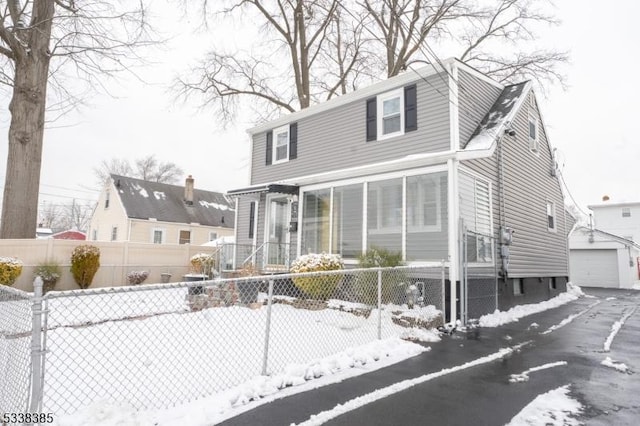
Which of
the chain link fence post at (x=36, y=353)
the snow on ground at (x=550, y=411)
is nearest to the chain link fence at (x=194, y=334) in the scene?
the chain link fence post at (x=36, y=353)

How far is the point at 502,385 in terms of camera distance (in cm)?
423

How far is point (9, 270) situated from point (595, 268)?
26.5 m

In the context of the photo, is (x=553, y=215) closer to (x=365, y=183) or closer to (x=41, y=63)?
(x=365, y=183)

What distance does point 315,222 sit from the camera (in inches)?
420

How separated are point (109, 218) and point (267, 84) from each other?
51.2 feet

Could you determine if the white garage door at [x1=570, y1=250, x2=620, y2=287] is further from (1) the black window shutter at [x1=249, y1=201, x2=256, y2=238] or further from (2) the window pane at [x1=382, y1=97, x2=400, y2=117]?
(1) the black window shutter at [x1=249, y1=201, x2=256, y2=238]

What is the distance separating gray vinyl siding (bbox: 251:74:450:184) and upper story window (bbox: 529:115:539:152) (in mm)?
4595

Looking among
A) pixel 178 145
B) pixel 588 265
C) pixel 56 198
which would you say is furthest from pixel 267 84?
pixel 56 198

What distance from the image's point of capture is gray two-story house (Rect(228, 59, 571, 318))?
834 centimetres

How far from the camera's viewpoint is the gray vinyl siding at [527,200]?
10016 millimetres

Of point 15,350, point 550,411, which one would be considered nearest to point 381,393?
point 550,411

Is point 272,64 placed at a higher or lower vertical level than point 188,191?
higher

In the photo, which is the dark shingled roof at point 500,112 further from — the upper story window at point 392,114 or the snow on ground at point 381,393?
the snow on ground at point 381,393

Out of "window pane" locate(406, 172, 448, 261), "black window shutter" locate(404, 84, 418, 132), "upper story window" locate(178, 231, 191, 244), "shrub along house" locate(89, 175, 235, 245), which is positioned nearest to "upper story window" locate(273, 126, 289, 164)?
"black window shutter" locate(404, 84, 418, 132)
